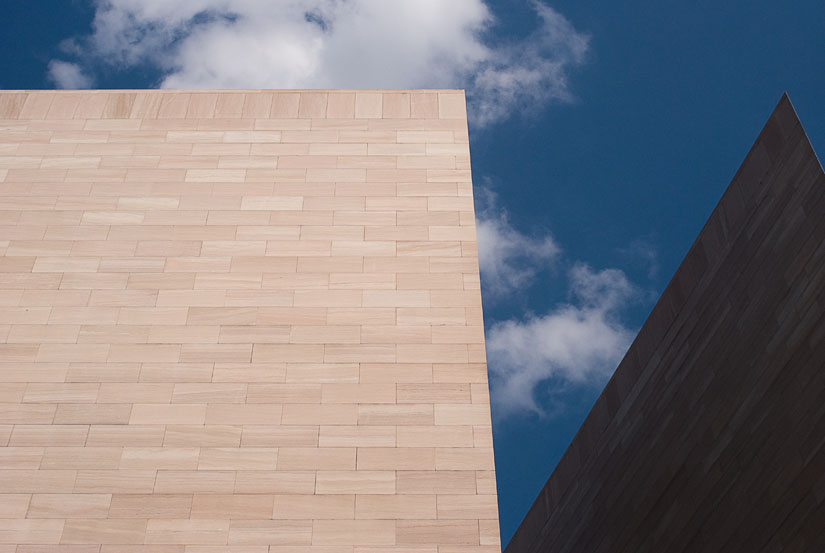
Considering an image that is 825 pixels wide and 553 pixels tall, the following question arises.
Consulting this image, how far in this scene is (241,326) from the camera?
8.87 meters

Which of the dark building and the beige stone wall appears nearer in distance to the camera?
the beige stone wall

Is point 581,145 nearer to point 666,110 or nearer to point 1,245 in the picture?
point 666,110

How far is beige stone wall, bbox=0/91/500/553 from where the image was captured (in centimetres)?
756

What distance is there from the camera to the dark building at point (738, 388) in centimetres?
861

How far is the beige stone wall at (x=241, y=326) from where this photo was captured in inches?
298

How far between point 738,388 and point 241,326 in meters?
6.32

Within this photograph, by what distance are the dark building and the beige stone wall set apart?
354cm

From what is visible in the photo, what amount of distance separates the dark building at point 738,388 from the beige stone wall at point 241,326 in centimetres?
354

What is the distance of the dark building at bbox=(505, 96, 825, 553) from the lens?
861 cm

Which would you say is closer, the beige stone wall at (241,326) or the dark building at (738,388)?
the beige stone wall at (241,326)

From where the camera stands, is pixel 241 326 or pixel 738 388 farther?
pixel 738 388

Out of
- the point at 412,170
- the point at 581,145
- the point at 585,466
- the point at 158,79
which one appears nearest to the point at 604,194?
the point at 581,145

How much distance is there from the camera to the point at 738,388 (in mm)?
10211

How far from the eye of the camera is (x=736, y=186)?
10828 mm
